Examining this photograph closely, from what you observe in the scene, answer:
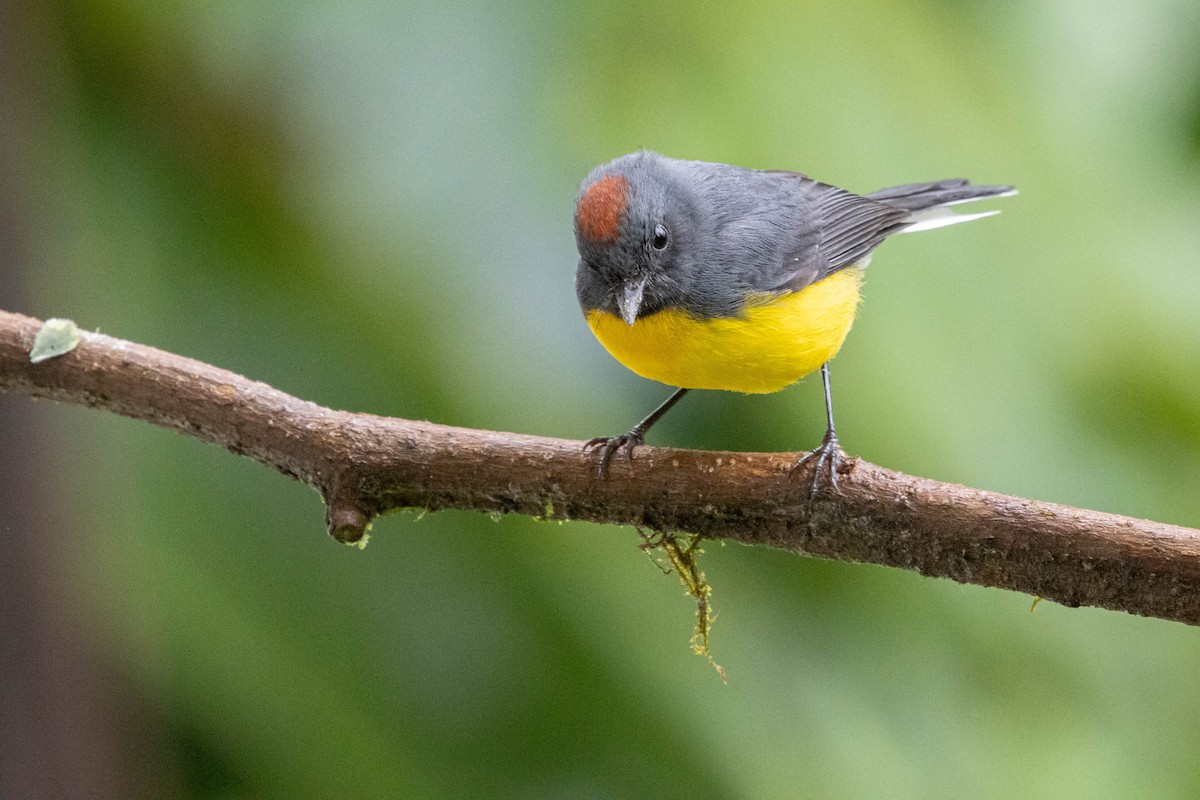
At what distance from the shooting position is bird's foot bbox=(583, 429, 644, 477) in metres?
2.47

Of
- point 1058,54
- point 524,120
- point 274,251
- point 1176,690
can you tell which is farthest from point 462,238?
point 1176,690

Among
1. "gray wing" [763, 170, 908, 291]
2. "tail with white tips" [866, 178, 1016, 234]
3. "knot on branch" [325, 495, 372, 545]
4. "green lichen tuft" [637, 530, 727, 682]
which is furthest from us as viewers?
"tail with white tips" [866, 178, 1016, 234]

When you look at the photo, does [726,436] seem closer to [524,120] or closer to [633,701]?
[633,701]

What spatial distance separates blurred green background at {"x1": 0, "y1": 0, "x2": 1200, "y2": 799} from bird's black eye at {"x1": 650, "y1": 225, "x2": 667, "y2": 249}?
0.47 m

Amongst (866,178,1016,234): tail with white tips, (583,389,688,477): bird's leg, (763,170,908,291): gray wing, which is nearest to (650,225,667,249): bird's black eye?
(763,170,908,291): gray wing

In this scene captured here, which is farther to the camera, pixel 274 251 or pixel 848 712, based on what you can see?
pixel 274 251

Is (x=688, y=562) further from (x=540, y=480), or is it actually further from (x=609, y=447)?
(x=540, y=480)

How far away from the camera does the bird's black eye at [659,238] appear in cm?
288

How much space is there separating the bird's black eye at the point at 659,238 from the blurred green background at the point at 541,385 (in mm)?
466

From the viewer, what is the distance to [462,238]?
3.25 metres

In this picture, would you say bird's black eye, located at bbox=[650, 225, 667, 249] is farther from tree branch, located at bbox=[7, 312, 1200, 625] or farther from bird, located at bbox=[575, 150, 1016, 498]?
tree branch, located at bbox=[7, 312, 1200, 625]

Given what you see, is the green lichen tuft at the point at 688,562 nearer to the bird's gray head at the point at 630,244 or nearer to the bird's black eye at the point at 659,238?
the bird's gray head at the point at 630,244

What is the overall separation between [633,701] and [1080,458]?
1.44 metres

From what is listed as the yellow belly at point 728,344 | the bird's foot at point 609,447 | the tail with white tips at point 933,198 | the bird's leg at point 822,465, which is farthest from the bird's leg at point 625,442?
the tail with white tips at point 933,198
